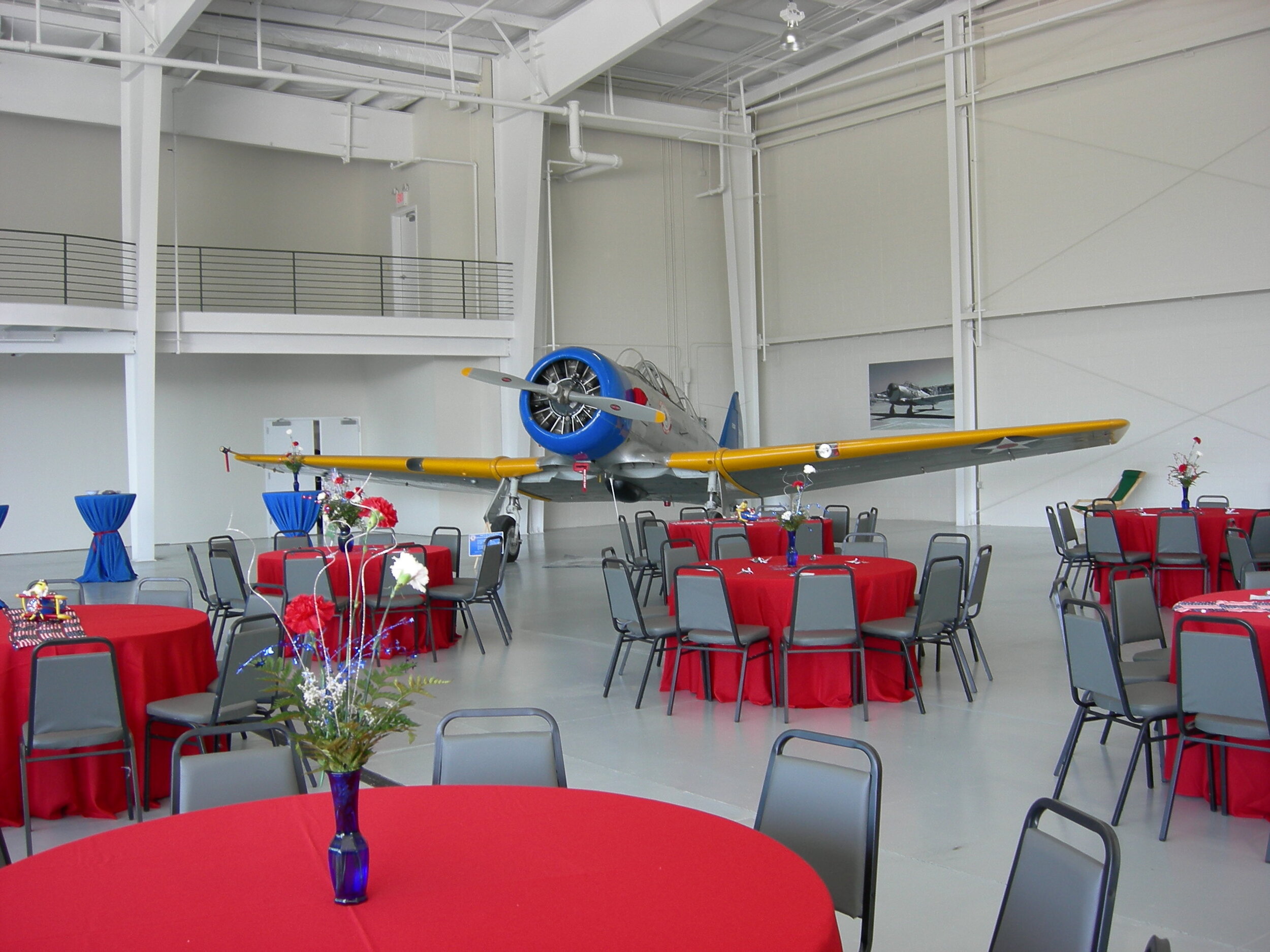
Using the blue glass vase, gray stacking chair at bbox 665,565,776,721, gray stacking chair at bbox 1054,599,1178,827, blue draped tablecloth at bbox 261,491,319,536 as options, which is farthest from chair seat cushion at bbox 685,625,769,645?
blue draped tablecloth at bbox 261,491,319,536

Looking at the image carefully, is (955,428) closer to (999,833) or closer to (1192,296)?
(1192,296)

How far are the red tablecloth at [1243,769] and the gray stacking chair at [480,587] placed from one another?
4497mm

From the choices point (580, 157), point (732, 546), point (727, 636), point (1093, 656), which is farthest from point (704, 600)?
point (580, 157)

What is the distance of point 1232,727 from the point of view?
11.5 ft

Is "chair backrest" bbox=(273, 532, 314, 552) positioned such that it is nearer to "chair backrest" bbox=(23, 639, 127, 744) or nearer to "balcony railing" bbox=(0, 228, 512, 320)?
"chair backrest" bbox=(23, 639, 127, 744)

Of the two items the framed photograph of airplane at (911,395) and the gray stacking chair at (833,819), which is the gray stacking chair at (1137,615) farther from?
the framed photograph of airplane at (911,395)

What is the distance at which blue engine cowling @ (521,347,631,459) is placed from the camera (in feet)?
34.8

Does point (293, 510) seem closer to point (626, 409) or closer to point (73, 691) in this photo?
point (626, 409)

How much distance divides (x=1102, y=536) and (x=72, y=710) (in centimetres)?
740

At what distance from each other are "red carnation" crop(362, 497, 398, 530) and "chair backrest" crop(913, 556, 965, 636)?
10.1 ft

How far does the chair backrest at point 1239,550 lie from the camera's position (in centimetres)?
673

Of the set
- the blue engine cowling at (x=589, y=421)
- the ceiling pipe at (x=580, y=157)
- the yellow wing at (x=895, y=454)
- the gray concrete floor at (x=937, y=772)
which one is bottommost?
the gray concrete floor at (x=937, y=772)

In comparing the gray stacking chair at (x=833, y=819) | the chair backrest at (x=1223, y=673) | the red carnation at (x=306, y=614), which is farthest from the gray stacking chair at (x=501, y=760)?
the chair backrest at (x=1223, y=673)

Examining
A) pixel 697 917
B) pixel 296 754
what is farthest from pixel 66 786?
pixel 697 917
